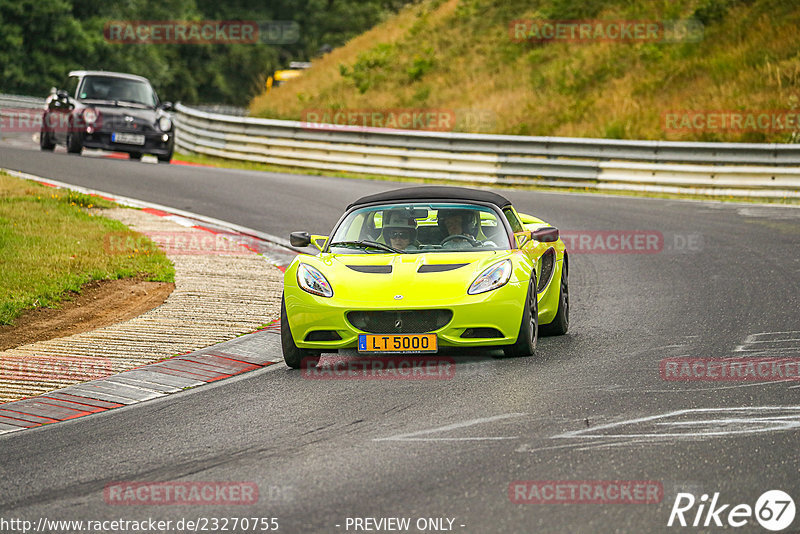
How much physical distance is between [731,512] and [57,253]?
368 inches

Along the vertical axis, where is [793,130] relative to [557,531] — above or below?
above

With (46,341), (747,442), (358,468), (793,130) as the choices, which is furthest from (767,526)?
(793,130)

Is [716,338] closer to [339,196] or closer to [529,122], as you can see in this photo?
[339,196]

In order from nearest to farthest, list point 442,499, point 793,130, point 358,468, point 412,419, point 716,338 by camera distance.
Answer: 1. point 442,499
2. point 358,468
3. point 412,419
4. point 716,338
5. point 793,130

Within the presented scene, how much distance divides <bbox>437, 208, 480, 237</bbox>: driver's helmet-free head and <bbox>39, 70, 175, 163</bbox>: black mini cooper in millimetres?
16209

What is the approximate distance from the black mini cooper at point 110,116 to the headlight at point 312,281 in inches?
652

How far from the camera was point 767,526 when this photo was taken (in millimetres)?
4871

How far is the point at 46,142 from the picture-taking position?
26.4 metres

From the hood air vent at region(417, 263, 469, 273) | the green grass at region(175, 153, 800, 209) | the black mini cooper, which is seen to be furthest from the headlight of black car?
the hood air vent at region(417, 263, 469, 273)

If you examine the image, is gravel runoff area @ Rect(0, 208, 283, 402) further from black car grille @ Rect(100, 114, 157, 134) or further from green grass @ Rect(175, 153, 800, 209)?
black car grille @ Rect(100, 114, 157, 134)

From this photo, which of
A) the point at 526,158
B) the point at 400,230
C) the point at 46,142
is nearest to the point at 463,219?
the point at 400,230

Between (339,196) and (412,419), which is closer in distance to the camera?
(412,419)

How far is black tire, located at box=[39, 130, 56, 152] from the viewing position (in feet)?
85.9

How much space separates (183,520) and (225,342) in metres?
4.14
